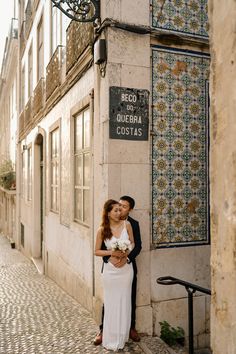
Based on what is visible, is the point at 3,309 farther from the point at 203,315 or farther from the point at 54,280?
the point at 203,315

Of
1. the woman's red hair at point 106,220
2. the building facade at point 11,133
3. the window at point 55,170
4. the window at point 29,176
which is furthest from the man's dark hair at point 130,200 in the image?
the building facade at point 11,133

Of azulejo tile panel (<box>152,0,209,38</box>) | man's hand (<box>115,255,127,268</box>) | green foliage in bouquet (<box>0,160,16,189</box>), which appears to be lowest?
man's hand (<box>115,255,127,268</box>)

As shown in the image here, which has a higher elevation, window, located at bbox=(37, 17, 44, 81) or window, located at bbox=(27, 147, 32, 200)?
window, located at bbox=(37, 17, 44, 81)

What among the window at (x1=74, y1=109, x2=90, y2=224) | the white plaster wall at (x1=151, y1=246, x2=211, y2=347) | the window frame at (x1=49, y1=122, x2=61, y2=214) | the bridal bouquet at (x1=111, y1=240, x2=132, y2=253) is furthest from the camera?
the window frame at (x1=49, y1=122, x2=61, y2=214)

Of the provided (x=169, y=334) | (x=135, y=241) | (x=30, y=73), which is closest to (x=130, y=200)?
(x=135, y=241)

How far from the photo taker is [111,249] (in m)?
4.18

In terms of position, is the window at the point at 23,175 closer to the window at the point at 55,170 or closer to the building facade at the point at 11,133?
the building facade at the point at 11,133

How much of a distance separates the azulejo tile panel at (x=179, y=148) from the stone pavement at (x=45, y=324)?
1412 mm

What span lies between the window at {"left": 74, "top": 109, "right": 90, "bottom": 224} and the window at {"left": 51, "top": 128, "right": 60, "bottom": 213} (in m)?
1.37

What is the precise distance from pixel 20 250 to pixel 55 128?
7.01 m

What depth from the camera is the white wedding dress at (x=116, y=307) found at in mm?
4203

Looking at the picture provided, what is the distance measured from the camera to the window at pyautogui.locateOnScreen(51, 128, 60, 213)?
26.4 feet

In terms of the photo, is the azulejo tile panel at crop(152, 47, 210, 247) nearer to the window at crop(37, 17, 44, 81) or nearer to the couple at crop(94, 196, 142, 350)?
the couple at crop(94, 196, 142, 350)

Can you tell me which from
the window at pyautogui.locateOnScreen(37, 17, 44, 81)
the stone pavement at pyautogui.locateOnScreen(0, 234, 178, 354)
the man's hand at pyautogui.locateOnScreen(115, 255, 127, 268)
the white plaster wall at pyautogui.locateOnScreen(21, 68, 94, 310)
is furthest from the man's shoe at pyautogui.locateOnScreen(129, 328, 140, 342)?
the window at pyautogui.locateOnScreen(37, 17, 44, 81)
